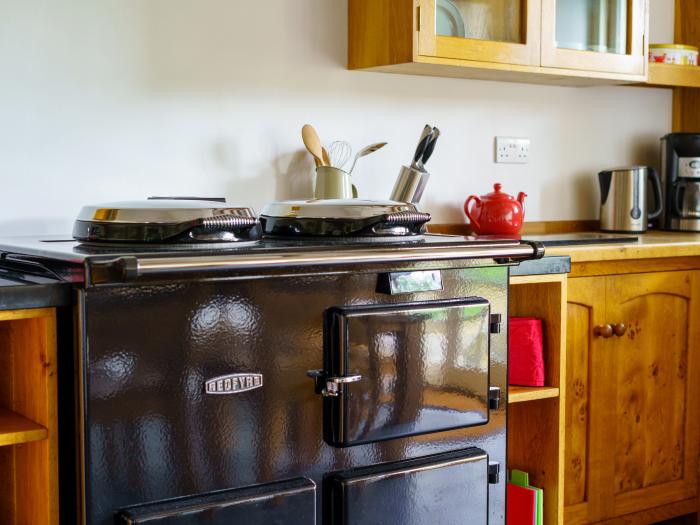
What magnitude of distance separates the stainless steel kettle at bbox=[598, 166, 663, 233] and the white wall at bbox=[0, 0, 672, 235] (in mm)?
217

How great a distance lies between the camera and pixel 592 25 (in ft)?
9.20

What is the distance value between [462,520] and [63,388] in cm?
85

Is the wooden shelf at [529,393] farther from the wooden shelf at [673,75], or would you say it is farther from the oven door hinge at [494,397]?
the wooden shelf at [673,75]

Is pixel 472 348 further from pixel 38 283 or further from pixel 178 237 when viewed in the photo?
pixel 38 283

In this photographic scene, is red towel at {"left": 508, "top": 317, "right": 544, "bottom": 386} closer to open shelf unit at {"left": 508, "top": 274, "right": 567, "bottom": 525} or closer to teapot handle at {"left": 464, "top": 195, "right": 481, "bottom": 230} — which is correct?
open shelf unit at {"left": 508, "top": 274, "right": 567, "bottom": 525}

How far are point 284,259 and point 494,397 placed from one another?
2.10ft

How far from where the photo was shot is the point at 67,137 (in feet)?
7.31

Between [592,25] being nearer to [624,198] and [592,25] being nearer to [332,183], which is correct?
[624,198]

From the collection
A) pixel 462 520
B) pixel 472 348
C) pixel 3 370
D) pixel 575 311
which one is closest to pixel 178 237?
pixel 3 370

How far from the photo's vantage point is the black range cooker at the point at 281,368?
1.59 meters

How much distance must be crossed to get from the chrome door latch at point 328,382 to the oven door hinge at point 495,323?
0.39m

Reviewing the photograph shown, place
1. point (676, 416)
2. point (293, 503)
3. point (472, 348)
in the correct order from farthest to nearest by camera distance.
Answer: point (676, 416) → point (472, 348) → point (293, 503)

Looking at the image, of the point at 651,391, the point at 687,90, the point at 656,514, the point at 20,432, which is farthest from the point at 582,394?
the point at 20,432

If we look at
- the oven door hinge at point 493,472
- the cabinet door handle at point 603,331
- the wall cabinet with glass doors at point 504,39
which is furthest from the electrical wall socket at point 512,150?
the oven door hinge at point 493,472
